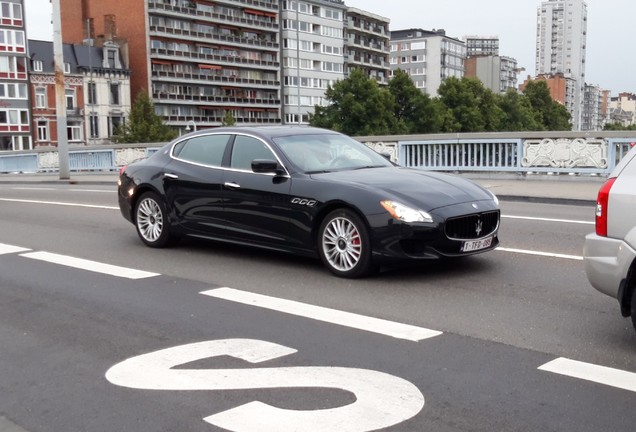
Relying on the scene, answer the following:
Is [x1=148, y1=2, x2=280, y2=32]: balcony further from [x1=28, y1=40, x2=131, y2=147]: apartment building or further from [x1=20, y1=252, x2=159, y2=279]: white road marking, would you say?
[x1=20, y1=252, x2=159, y2=279]: white road marking

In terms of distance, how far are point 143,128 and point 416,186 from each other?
72358mm

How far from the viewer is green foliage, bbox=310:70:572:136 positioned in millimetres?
81125

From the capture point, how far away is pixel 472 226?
7.84m

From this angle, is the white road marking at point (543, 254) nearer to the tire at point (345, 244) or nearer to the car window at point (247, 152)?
the tire at point (345, 244)

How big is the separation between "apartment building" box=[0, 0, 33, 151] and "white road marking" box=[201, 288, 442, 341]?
86286mm

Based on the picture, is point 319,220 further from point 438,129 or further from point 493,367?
point 438,129

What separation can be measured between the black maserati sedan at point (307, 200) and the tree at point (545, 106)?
116543mm

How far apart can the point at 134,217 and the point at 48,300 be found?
334cm

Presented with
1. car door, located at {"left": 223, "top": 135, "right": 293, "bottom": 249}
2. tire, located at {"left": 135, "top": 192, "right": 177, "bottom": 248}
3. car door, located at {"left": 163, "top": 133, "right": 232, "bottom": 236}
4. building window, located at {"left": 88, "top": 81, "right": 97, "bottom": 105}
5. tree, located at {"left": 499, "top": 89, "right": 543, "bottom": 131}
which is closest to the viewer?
car door, located at {"left": 223, "top": 135, "right": 293, "bottom": 249}

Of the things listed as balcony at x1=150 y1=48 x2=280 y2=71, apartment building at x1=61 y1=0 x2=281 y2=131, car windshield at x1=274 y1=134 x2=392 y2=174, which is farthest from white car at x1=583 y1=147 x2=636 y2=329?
balcony at x1=150 y1=48 x2=280 y2=71

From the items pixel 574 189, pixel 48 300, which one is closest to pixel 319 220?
pixel 48 300

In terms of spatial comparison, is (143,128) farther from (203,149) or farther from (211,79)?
(203,149)

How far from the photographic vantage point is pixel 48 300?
729 centimetres

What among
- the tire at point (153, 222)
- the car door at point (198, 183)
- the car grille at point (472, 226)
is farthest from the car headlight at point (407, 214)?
the tire at point (153, 222)
